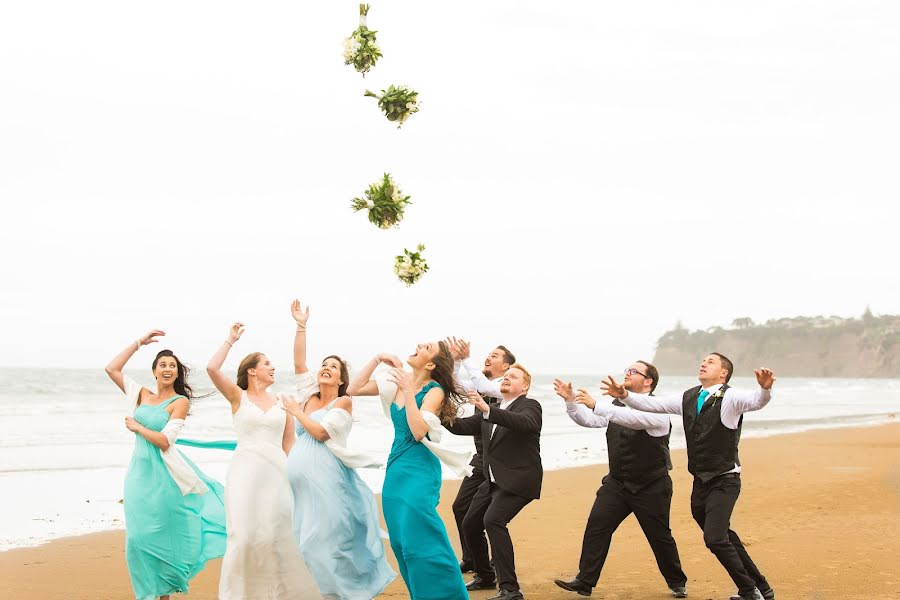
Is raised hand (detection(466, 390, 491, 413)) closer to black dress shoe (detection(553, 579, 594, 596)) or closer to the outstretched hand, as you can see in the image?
the outstretched hand

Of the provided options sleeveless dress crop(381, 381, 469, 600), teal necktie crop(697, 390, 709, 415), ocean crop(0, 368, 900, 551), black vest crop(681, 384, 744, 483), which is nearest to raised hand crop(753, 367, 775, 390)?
black vest crop(681, 384, 744, 483)

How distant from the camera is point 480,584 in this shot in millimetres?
8984

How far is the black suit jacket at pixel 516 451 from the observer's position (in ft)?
26.9

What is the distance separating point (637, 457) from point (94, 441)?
56.8ft

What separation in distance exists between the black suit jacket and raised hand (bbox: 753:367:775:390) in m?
1.72

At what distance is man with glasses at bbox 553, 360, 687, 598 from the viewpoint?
8.40m

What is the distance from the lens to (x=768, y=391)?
7590 mm

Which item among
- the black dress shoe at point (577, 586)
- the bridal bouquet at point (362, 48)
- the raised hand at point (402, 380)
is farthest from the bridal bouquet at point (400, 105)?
the black dress shoe at point (577, 586)

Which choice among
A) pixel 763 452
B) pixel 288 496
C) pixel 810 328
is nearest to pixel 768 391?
pixel 288 496

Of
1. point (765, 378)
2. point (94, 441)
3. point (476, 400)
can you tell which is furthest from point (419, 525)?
point (94, 441)

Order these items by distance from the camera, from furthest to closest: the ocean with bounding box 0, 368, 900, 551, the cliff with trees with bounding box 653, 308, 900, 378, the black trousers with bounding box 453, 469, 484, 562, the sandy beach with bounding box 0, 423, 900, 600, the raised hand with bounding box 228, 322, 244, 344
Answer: the cliff with trees with bounding box 653, 308, 900, 378 → the ocean with bounding box 0, 368, 900, 551 → the black trousers with bounding box 453, 469, 484, 562 → the sandy beach with bounding box 0, 423, 900, 600 → the raised hand with bounding box 228, 322, 244, 344

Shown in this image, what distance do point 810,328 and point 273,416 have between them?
15679 cm

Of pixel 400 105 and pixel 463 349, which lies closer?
pixel 400 105

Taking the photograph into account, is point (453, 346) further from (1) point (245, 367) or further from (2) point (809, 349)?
(2) point (809, 349)
